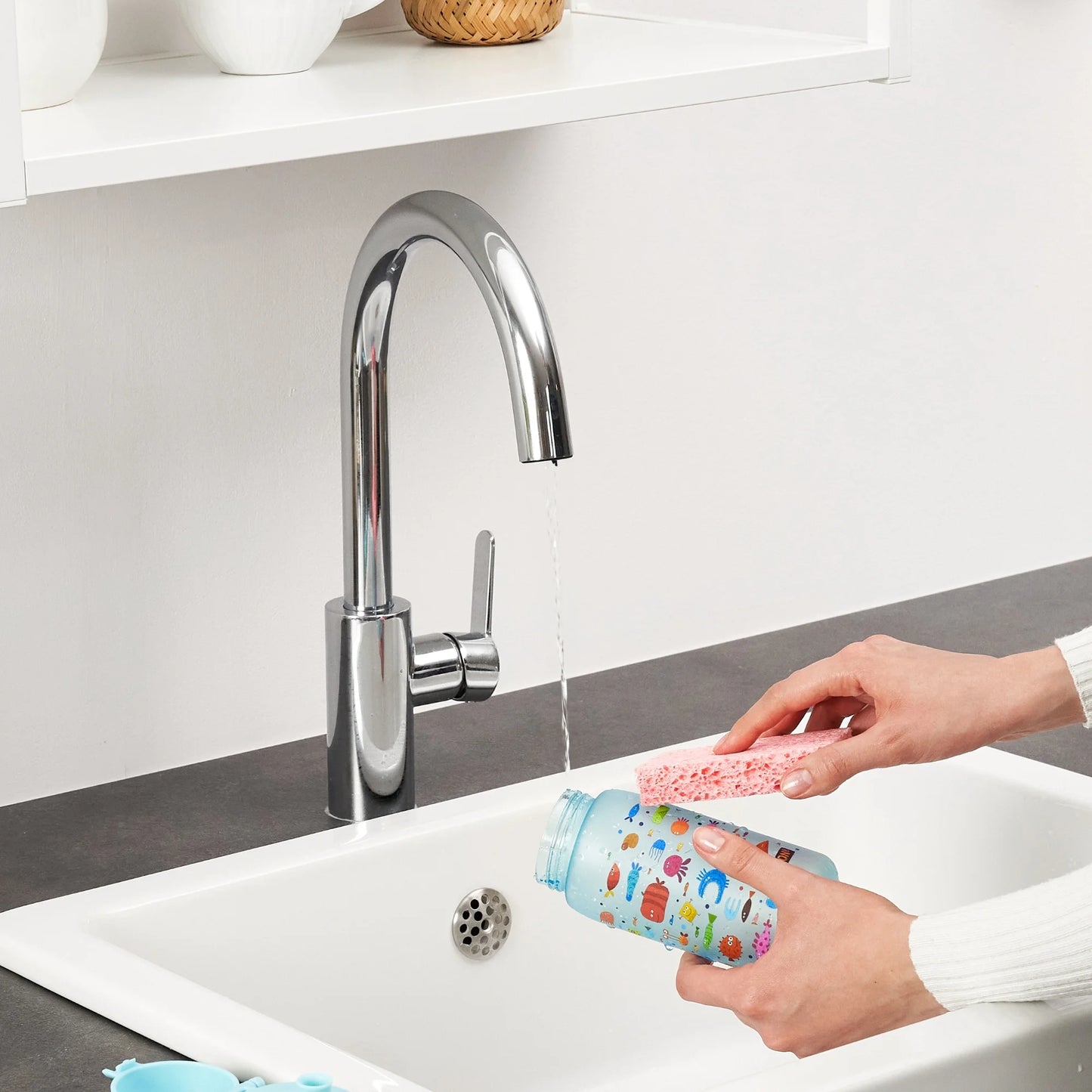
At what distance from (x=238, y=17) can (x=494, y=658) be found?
1.35 feet

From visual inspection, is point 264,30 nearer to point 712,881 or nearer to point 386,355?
point 386,355

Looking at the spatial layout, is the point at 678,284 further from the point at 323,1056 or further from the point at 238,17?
the point at 323,1056

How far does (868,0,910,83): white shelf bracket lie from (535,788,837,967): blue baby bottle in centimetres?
49

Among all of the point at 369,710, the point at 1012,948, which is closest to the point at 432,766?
the point at 369,710

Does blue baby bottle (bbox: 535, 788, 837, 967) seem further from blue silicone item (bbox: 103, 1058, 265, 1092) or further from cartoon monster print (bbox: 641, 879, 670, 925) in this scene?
blue silicone item (bbox: 103, 1058, 265, 1092)

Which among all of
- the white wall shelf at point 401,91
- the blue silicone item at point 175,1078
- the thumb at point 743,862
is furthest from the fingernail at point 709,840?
the white wall shelf at point 401,91

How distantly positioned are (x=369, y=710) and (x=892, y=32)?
0.52m

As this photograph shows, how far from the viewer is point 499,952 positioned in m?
1.12

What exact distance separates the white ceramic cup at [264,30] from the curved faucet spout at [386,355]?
4.4 inches

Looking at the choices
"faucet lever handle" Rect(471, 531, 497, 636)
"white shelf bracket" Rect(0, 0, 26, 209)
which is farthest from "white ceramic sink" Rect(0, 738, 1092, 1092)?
"white shelf bracket" Rect(0, 0, 26, 209)

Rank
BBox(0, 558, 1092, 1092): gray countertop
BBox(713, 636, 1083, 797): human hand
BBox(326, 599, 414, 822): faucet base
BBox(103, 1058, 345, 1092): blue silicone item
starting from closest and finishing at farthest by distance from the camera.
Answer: BBox(103, 1058, 345, 1092): blue silicone item
BBox(0, 558, 1092, 1092): gray countertop
BBox(713, 636, 1083, 797): human hand
BBox(326, 599, 414, 822): faucet base

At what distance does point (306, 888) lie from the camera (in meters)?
1.06

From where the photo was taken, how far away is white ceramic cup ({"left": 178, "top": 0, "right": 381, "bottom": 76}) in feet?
3.32

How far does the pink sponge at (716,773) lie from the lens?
906mm
